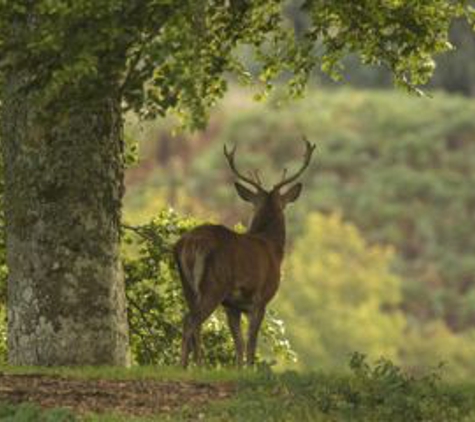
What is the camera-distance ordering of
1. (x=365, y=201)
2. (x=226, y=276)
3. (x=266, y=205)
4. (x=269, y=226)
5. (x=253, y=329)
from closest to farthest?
(x=226, y=276) < (x=253, y=329) < (x=269, y=226) < (x=266, y=205) < (x=365, y=201)

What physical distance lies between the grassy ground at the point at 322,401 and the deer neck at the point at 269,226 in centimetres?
378

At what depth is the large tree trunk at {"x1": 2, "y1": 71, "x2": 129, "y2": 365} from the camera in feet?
53.4

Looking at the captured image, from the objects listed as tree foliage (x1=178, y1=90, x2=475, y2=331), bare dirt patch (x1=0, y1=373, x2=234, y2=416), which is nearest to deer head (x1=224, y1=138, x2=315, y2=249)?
bare dirt patch (x1=0, y1=373, x2=234, y2=416)

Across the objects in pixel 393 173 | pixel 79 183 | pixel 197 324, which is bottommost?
pixel 197 324

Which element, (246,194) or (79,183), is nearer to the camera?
(79,183)

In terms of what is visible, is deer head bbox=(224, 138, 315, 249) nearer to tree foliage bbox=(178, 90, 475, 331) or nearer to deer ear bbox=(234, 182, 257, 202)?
deer ear bbox=(234, 182, 257, 202)

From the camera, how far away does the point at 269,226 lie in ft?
60.2

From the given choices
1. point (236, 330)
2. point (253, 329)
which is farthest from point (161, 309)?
point (253, 329)

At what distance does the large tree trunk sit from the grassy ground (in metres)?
1.89

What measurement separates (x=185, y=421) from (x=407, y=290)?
75.2 metres

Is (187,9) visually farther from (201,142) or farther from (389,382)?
(201,142)

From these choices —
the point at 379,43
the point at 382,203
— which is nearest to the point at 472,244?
the point at 382,203

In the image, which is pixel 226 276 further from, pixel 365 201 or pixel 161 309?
pixel 365 201

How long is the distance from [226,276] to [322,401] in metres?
3.32
